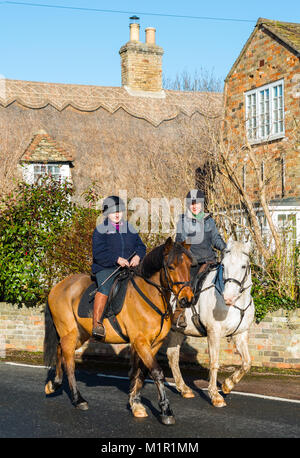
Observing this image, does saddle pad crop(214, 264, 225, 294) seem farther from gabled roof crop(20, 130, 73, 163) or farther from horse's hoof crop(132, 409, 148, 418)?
gabled roof crop(20, 130, 73, 163)

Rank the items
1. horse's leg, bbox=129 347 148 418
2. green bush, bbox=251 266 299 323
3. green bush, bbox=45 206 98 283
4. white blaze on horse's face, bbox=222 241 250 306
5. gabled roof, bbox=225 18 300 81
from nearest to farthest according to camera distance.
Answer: horse's leg, bbox=129 347 148 418 < white blaze on horse's face, bbox=222 241 250 306 < green bush, bbox=251 266 299 323 < green bush, bbox=45 206 98 283 < gabled roof, bbox=225 18 300 81

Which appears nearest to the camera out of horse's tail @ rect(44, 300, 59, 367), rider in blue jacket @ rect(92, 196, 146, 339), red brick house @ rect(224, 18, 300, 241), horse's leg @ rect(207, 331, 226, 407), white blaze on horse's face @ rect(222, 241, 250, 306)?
white blaze on horse's face @ rect(222, 241, 250, 306)

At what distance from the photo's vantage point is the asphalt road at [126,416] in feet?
23.3

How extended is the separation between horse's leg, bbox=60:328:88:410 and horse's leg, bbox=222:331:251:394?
1985mm

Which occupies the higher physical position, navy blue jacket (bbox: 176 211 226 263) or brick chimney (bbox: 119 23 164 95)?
brick chimney (bbox: 119 23 164 95)

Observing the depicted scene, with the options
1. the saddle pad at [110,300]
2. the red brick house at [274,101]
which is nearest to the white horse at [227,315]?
the saddle pad at [110,300]

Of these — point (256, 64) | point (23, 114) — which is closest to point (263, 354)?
point (256, 64)

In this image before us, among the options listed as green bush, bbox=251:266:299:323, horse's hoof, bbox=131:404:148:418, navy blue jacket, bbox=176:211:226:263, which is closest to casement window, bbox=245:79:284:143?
green bush, bbox=251:266:299:323

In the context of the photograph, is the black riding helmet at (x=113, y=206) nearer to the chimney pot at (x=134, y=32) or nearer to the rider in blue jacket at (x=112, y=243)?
the rider in blue jacket at (x=112, y=243)

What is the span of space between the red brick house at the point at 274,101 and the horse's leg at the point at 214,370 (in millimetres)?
8702

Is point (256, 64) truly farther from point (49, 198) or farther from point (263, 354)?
point (263, 354)

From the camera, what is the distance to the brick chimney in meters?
31.3

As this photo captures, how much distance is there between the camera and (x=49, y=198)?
16000 millimetres

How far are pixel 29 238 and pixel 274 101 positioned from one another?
8617mm
